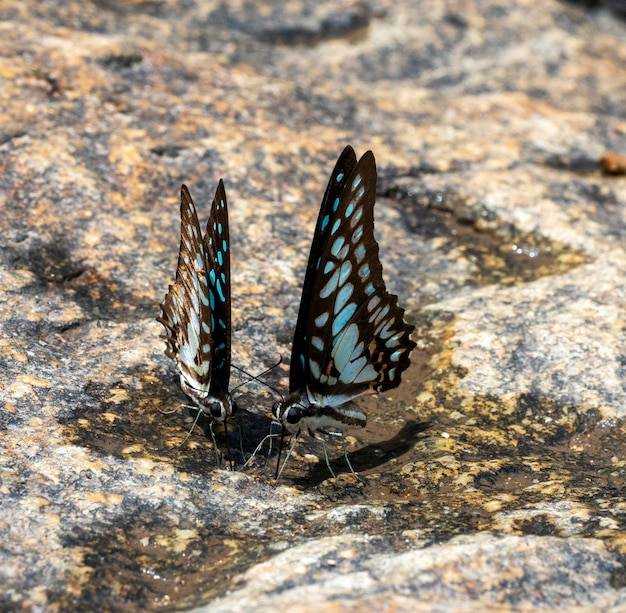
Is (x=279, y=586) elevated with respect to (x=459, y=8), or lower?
lower

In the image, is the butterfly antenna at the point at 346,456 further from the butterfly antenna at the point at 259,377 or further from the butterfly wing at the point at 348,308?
the butterfly antenna at the point at 259,377

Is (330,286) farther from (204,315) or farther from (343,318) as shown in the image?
(204,315)

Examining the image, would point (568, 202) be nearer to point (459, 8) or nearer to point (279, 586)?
point (459, 8)

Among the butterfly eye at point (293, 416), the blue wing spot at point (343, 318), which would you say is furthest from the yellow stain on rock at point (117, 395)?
the blue wing spot at point (343, 318)

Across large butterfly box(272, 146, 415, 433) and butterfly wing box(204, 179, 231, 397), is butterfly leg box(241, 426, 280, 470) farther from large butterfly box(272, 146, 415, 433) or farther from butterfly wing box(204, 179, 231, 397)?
butterfly wing box(204, 179, 231, 397)

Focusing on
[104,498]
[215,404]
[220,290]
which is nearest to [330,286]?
[220,290]

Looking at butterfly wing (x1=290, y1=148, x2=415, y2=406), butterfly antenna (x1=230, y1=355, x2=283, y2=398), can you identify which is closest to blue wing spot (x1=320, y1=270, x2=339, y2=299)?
butterfly wing (x1=290, y1=148, x2=415, y2=406)

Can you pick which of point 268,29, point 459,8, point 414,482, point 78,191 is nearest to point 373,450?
point 414,482
